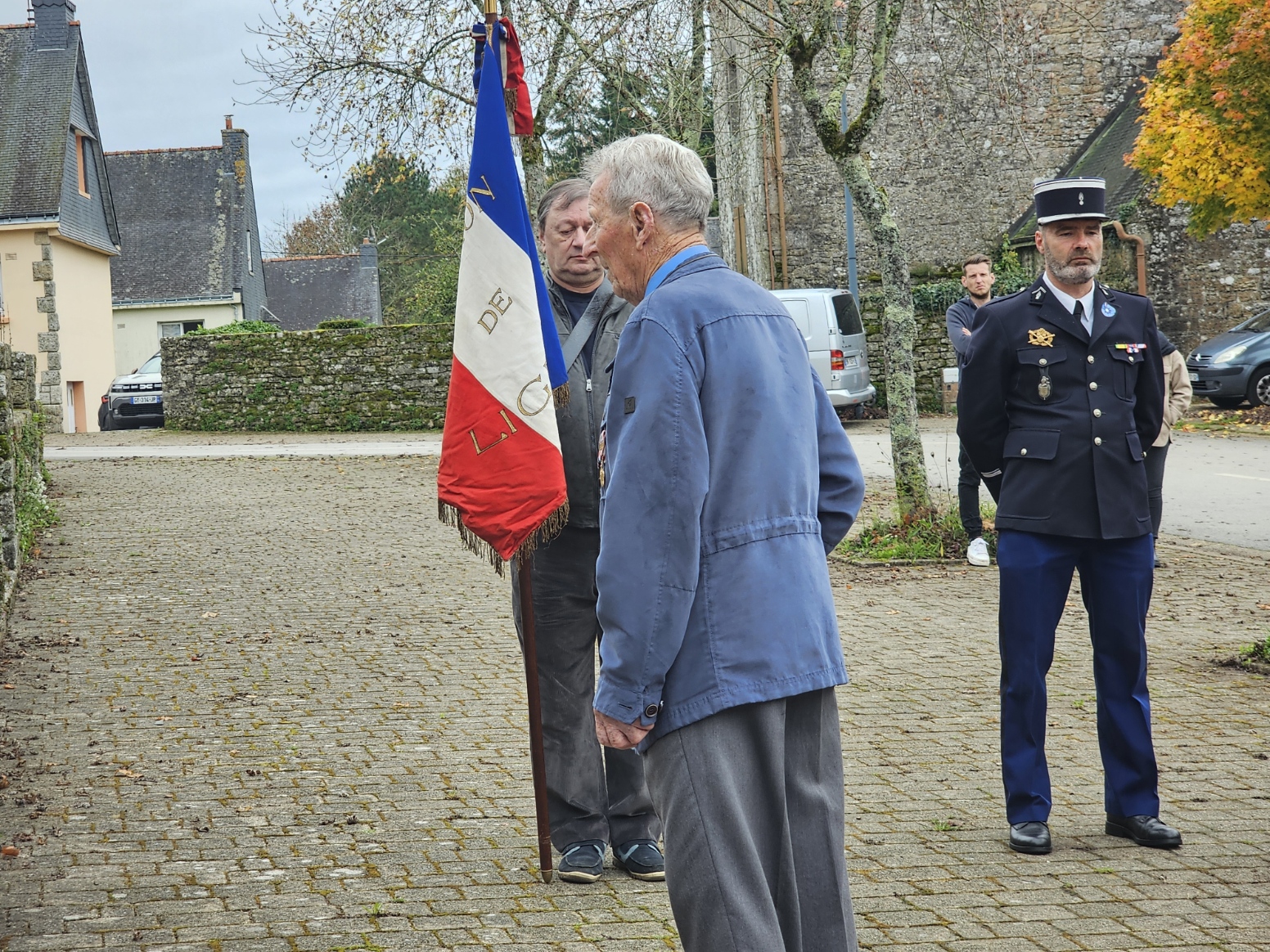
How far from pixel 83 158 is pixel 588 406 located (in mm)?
34772

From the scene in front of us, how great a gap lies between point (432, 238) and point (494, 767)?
67509 mm

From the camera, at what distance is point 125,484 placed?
16859 mm

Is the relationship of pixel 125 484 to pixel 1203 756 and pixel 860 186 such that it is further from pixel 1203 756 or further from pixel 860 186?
pixel 1203 756

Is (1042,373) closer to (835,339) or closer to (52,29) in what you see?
(835,339)

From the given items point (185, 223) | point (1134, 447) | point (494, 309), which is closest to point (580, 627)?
point (494, 309)

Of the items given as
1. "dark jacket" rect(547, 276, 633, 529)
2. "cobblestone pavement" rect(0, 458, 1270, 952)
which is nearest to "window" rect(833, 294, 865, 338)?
"cobblestone pavement" rect(0, 458, 1270, 952)

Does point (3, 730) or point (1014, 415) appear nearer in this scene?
point (1014, 415)

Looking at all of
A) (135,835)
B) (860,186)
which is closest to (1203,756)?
(135,835)

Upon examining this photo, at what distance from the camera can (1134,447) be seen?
462cm

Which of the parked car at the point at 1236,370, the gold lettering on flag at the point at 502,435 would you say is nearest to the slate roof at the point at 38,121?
the parked car at the point at 1236,370

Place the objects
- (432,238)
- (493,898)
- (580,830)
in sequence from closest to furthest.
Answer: (493,898) → (580,830) → (432,238)

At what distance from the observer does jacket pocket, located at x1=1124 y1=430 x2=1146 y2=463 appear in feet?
15.1

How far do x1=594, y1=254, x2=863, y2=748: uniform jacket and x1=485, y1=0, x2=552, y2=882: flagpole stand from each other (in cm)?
173

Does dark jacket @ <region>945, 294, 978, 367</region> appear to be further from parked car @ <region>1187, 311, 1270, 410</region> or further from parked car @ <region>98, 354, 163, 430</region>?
parked car @ <region>98, 354, 163, 430</region>
